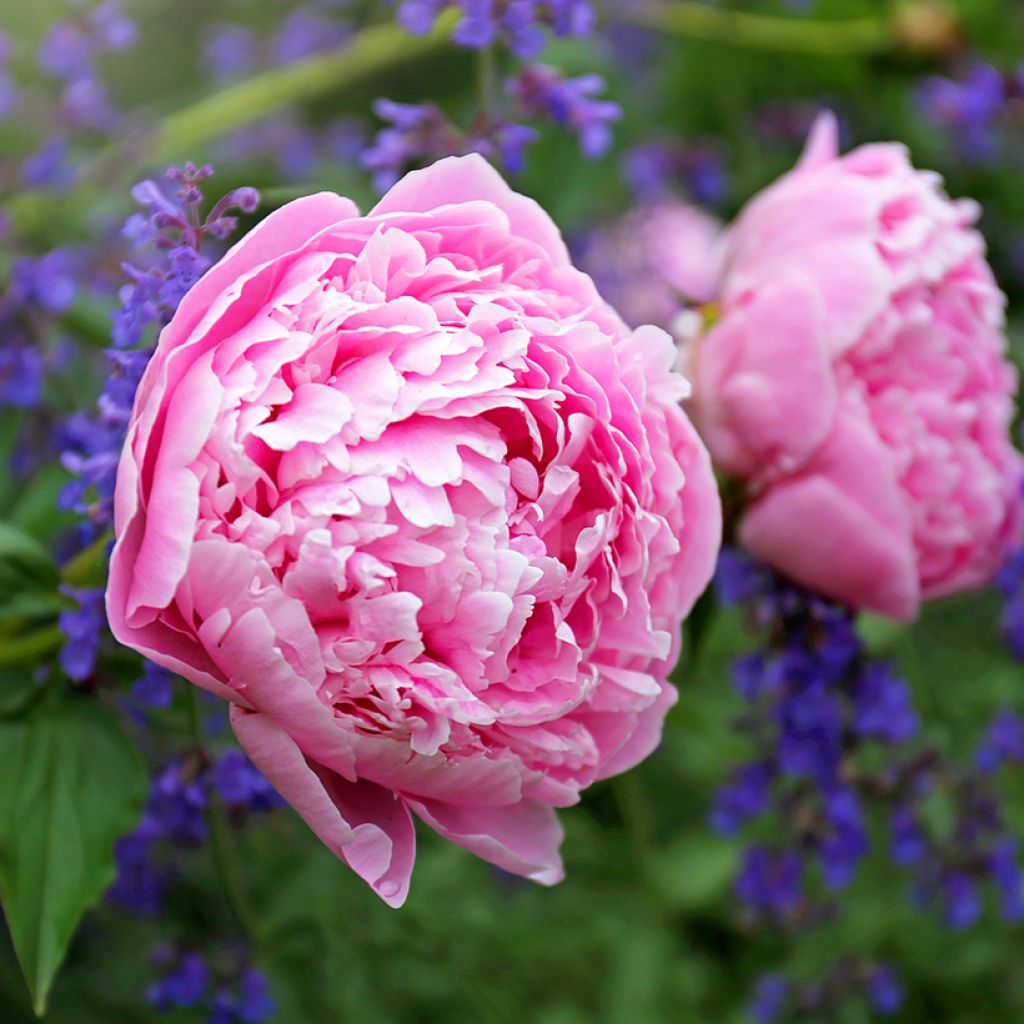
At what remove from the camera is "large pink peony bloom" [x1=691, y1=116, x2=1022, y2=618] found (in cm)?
59

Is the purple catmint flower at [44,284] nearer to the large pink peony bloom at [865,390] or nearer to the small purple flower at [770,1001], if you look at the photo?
the large pink peony bloom at [865,390]

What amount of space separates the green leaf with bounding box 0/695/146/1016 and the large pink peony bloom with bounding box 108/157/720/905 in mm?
110

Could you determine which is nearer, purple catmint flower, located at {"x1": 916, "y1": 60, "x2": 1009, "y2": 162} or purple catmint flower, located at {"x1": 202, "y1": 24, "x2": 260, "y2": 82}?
purple catmint flower, located at {"x1": 916, "y1": 60, "x2": 1009, "y2": 162}

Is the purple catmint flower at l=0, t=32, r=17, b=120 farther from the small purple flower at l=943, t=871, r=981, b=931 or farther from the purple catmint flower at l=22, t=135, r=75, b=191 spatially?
the small purple flower at l=943, t=871, r=981, b=931

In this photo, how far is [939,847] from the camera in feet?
2.90

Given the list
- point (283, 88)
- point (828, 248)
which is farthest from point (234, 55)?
point (828, 248)

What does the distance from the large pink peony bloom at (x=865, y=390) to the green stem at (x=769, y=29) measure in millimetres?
475

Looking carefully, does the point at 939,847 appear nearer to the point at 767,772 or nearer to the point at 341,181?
the point at 767,772

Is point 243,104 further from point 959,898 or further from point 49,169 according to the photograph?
point 959,898

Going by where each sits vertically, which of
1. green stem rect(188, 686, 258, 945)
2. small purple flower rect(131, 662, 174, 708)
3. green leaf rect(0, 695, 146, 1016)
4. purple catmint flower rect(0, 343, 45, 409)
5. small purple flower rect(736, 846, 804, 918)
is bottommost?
small purple flower rect(736, 846, 804, 918)

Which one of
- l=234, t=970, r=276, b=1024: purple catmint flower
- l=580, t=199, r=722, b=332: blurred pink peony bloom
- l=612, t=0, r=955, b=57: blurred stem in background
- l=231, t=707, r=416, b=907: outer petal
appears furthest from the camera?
l=580, t=199, r=722, b=332: blurred pink peony bloom

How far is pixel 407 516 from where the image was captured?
415mm

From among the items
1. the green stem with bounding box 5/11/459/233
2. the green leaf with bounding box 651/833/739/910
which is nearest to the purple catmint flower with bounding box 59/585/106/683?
the green stem with bounding box 5/11/459/233

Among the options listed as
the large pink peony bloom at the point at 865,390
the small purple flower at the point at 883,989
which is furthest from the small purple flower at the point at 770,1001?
the large pink peony bloom at the point at 865,390
